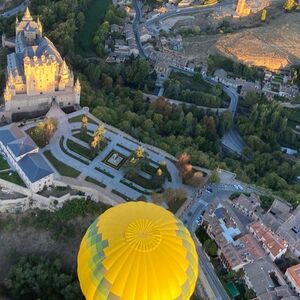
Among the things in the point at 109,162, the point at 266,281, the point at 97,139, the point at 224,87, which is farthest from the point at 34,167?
the point at 224,87

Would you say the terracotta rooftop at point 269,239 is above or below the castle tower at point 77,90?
below

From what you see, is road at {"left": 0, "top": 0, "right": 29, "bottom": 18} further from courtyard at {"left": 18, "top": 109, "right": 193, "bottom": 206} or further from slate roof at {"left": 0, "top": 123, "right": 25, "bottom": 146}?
slate roof at {"left": 0, "top": 123, "right": 25, "bottom": 146}

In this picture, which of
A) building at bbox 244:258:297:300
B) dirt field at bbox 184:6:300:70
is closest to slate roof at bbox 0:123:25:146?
building at bbox 244:258:297:300

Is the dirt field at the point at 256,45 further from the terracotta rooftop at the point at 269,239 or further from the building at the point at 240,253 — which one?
the building at the point at 240,253

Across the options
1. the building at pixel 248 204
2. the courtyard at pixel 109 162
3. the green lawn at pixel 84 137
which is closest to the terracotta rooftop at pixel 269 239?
the building at pixel 248 204

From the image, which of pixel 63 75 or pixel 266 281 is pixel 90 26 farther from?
pixel 266 281

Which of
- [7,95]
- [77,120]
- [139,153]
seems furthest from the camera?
[77,120]

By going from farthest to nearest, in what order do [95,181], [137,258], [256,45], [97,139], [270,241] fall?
[256,45]
[97,139]
[95,181]
[270,241]
[137,258]
